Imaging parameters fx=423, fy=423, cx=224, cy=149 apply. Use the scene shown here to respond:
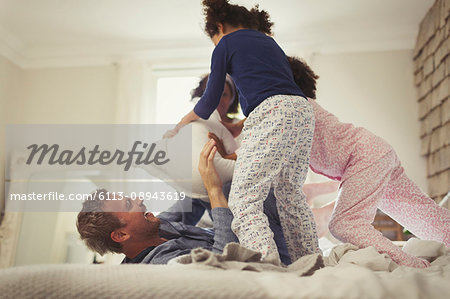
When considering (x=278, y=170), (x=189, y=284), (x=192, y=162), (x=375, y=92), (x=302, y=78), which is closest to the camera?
(x=189, y=284)

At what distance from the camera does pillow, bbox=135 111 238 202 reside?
5.29 feet

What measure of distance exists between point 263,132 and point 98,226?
25.5 inches

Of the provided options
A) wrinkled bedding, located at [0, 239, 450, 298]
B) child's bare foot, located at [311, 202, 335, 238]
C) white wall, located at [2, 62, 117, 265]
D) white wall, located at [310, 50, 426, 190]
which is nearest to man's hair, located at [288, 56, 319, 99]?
child's bare foot, located at [311, 202, 335, 238]

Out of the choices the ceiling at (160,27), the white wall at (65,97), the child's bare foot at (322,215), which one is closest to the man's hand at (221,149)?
the child's bare foot at (322,215)

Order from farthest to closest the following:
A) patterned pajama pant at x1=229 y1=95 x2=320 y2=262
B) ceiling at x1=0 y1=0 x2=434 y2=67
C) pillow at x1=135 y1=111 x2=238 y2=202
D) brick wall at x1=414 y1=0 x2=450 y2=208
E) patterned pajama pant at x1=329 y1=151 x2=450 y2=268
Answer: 1. ceiling at x1=0 y1=0 x2=434 y2=67
2. brick wall at x1=414 y1=0 x2=450 y2=208
3. pillow at x1=135 y1=111 x2=238 y2=202
4. patterned pajama pant at x1=329 y1=151 x2=450 y2=268
5. patterned pajama pant at x1=229 y1=95 x2=320 y2=262

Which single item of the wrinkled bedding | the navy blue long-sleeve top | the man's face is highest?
the navy blue long-sleeve top

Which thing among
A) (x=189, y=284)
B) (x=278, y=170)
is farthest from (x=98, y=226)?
(x=189, y=284)

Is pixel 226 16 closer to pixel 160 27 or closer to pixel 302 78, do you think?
pixel 302 78

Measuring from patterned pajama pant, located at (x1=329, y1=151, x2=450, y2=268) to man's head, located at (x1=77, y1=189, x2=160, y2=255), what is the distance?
26.9 inches

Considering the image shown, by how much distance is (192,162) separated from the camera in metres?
1.63

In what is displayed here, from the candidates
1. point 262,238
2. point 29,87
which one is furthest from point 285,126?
point 29,87

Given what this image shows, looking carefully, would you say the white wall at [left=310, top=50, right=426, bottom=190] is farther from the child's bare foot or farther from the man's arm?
the man's arm

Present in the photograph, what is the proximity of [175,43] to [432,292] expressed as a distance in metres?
4.38

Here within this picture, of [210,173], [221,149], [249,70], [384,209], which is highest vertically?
[249,70]
